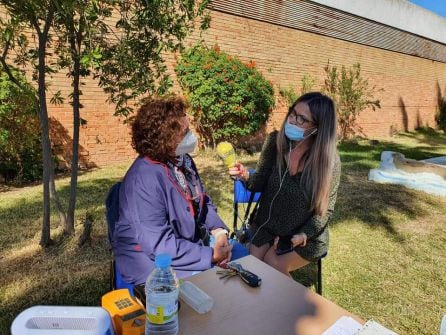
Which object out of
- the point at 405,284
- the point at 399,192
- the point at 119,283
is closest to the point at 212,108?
the point at 399,192

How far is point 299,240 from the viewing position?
2.30 meters

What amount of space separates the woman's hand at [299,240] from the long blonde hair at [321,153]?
205 millimetres

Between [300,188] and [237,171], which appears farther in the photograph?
[237,171]

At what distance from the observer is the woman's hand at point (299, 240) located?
2293 mm

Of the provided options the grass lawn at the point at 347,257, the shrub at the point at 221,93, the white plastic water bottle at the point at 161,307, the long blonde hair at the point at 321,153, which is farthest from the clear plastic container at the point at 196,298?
the shrub at the point at 221,93

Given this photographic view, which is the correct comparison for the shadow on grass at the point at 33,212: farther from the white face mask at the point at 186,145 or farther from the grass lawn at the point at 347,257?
the white face mask at the point at 186,145

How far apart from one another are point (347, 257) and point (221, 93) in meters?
5.19

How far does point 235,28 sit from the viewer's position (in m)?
8.96

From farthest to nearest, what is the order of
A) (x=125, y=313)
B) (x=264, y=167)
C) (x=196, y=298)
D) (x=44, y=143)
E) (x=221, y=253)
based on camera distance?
(x=44, y=143) < (x=264, y=167) < (x=221, y=253) < (x=196, y=298) < (x=125, y=313)

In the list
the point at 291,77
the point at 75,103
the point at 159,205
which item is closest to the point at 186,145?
the point at 159,205

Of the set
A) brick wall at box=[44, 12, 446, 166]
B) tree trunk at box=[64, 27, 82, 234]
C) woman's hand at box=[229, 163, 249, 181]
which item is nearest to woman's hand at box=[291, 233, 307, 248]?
woman's hand at box=[229, 163, 249, 181]

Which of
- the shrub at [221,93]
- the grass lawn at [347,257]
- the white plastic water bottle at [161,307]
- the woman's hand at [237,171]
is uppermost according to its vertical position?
the shrub at [221,93]

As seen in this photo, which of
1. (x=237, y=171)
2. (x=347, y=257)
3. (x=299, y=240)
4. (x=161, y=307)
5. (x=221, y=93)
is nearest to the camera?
(x=161, y=307)

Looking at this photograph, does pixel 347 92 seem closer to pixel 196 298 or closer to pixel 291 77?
pixel 291 77
